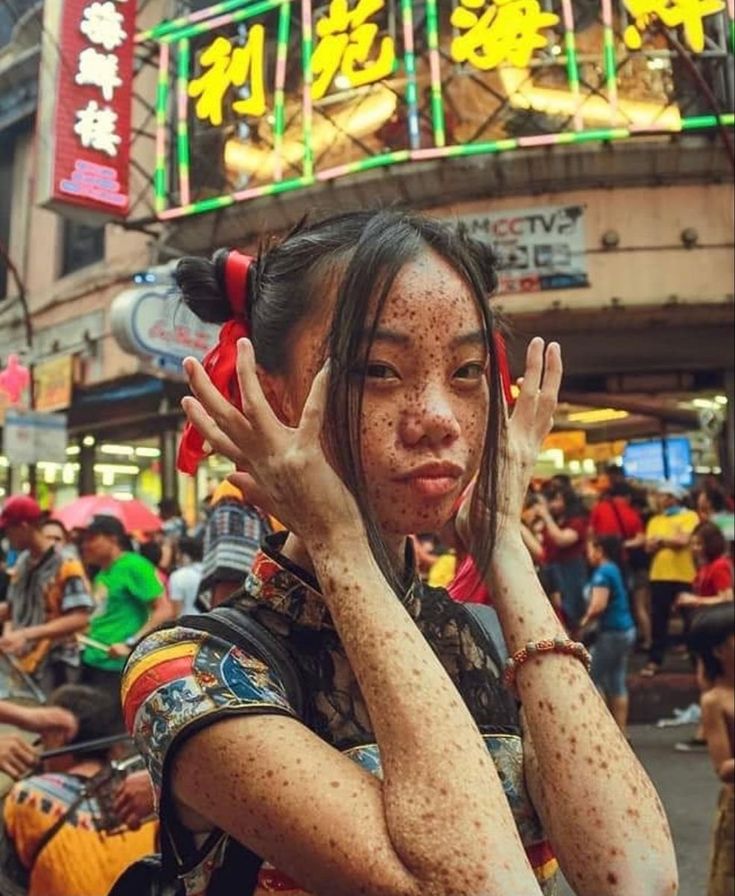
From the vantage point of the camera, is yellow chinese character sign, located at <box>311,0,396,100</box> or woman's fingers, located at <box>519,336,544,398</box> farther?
yellow chinese character sign, located at <box>311,0,396,100</box>

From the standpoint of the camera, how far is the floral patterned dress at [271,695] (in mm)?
1083

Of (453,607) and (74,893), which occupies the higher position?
(453,607)

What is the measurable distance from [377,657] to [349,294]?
47 cm

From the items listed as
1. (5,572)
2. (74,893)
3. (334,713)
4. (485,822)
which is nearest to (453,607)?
(334,713)

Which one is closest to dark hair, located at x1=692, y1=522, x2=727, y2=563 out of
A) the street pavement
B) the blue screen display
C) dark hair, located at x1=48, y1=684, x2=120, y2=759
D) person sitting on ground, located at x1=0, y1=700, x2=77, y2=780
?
the street pavement

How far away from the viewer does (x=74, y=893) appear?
276 cm

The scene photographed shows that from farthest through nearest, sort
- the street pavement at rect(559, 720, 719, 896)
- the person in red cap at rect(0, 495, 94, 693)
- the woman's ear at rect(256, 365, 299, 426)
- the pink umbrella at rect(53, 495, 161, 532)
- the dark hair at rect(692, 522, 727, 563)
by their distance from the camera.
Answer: the pink umbrella at rect(53, 495, 161, 532) < the dark hair at rect(692, 522, 727, 563) < the person in red cap at rect(0, 495, 94, 693) < the street pavement at rect(559, 720, 719, 896) < the woman's ear at rect(256, 365, 299, 426)

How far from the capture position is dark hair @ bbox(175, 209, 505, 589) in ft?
3.84

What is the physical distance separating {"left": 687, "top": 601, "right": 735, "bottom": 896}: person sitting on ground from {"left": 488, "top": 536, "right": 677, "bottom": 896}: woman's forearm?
2695mm

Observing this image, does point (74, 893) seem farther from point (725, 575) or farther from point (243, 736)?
point (725, 575)

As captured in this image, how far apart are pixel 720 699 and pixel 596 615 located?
11.5ft

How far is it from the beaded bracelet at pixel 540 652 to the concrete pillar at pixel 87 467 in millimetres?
15892

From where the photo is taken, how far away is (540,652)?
120 centimetres

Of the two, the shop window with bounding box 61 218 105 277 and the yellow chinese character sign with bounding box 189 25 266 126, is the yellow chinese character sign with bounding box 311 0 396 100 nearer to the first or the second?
the yellow chinese character sign with bounding box 189 25 266 126
